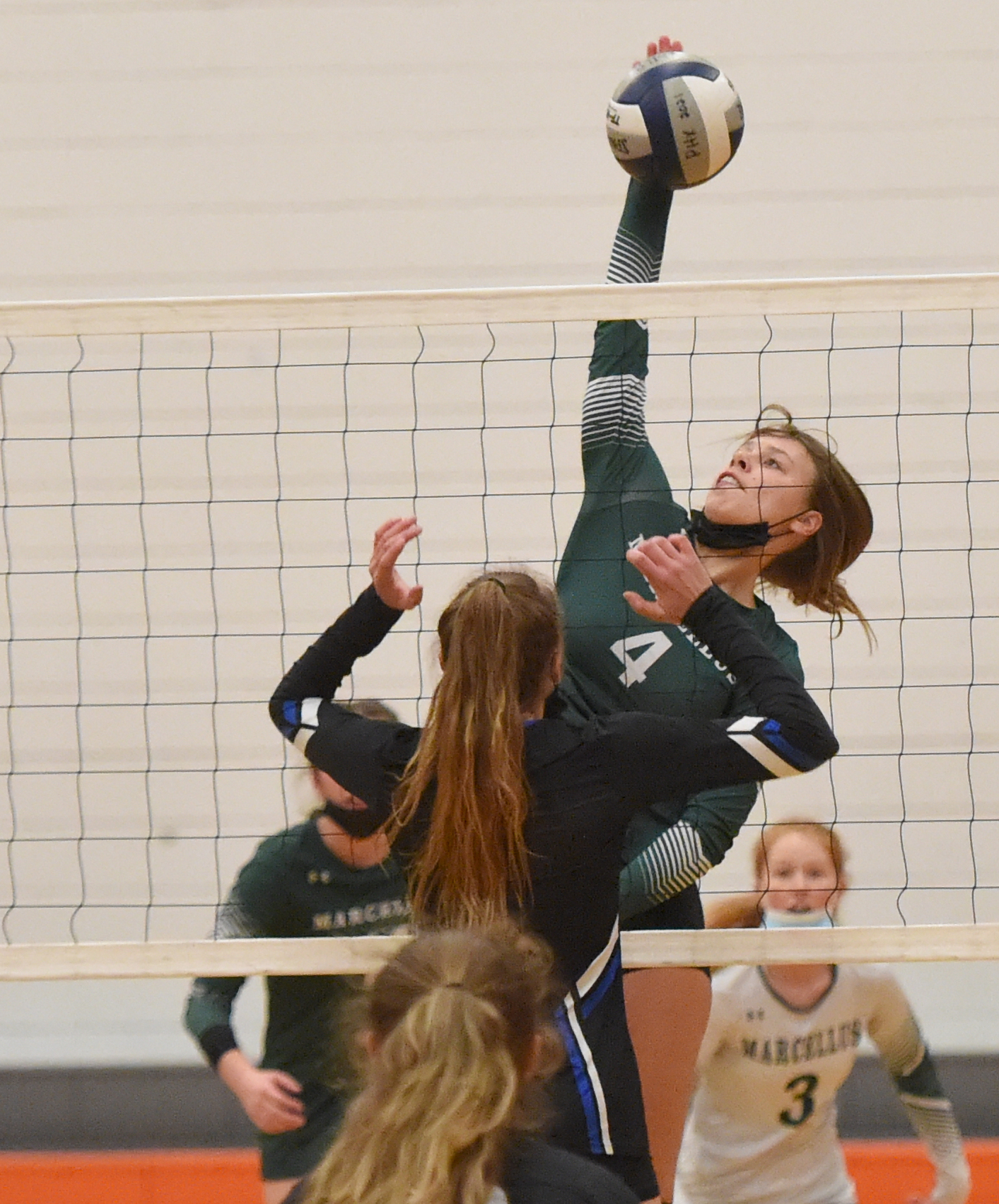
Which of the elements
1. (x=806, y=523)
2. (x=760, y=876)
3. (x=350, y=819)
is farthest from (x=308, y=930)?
(x=806, y=523)

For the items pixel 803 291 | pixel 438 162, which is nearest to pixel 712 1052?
pixel 803 291

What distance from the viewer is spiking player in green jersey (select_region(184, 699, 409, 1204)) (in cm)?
309

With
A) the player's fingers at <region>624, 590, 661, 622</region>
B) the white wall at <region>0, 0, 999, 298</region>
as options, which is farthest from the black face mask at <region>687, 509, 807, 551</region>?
the white wall at <region>0, 0, 999, 298</region>

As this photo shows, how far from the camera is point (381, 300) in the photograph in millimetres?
2881

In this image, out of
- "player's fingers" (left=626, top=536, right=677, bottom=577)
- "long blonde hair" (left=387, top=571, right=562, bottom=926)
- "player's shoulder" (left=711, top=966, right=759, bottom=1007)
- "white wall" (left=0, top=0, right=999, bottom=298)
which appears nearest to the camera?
"long blonde hair" (left=387, top=571, right=562, bottom=926)

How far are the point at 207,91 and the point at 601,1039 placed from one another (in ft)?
11.9

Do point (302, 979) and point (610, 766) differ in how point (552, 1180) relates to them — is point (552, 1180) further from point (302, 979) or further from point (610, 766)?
point (302, 979)

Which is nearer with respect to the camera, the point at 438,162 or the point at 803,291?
the point at 803,291

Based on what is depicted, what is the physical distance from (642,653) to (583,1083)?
873 millimetres

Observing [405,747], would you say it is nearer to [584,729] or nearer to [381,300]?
[584,729]

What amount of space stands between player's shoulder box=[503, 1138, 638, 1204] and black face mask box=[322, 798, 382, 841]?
1.18 meters

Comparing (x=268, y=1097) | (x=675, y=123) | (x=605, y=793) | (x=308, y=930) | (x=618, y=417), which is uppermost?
(x=675, y=123)

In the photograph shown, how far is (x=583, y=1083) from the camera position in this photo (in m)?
2.35

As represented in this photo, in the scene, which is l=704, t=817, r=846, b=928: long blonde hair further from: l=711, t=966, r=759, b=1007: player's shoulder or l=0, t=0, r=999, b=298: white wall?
l=0, t=0, r=999, b=298: white wall
